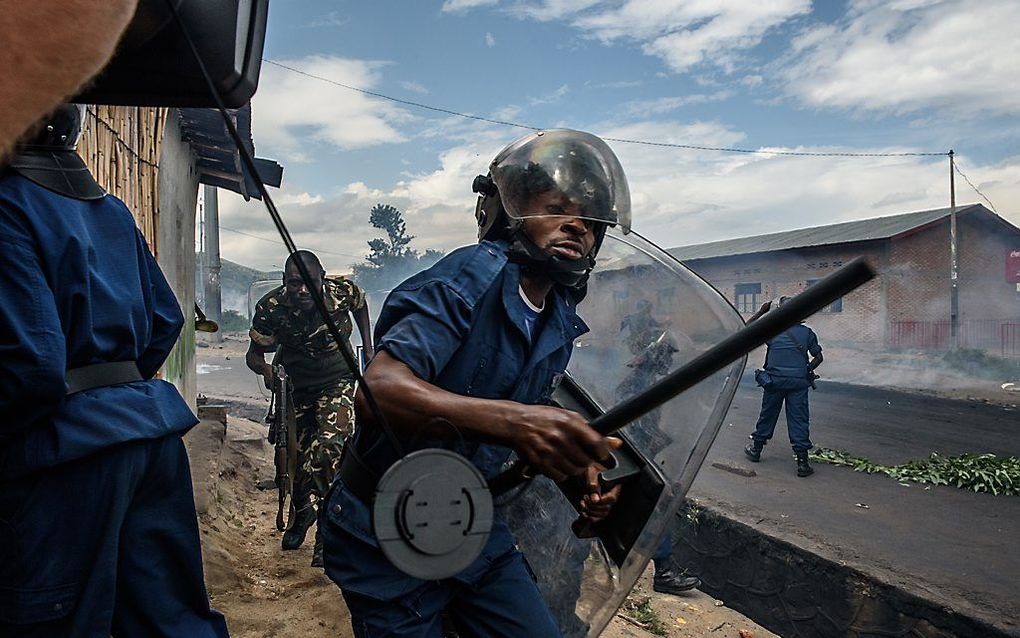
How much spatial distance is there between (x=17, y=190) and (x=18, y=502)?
0.62 m

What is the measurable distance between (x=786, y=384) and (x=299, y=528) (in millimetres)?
6065

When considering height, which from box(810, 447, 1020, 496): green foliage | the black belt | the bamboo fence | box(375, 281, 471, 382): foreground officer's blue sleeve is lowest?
box(810, 447, 1020, 496): green foliage

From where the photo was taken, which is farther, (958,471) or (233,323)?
(233,323)

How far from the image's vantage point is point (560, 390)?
2.20 m

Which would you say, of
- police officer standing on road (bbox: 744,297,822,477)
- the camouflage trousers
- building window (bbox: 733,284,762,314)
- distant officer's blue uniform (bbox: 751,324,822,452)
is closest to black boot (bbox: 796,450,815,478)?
police officer standing on road (bbox: 744,297,822,477)

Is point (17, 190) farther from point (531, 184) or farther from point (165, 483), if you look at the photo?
point (531, 184)

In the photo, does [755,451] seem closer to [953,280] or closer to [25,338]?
[25,338]

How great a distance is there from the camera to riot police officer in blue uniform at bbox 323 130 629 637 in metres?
1.58

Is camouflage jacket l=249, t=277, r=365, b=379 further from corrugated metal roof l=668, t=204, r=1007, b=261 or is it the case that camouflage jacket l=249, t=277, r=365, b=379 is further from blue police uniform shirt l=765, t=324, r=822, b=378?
corrugated metal roof l=668, t=204, r=1007, b=261

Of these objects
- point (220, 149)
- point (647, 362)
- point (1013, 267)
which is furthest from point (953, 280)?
point (647, 362)

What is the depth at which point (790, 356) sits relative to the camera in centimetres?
904

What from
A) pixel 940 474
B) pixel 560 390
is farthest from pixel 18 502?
pixel 940 474

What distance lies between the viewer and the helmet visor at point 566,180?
6.63ft

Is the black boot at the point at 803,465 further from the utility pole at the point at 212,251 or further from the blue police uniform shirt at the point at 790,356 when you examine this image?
the utility pole at the point at 212,251
